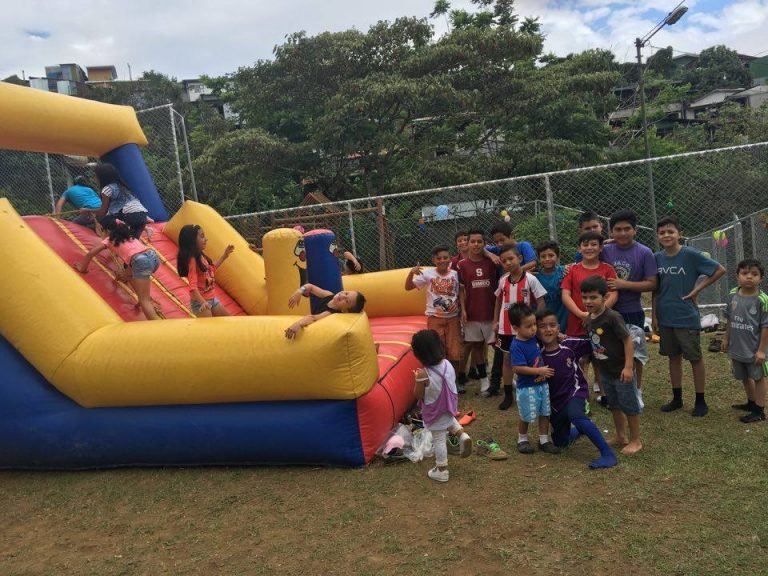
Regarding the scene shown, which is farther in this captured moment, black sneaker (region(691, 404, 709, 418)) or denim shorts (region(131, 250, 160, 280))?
denim shorts (region(131, 250, 160, 280))

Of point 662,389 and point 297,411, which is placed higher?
point 297,411

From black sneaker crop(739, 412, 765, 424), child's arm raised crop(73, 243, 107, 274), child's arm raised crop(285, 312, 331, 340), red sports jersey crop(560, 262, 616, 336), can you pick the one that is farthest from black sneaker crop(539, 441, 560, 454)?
child's arm raised crop(73, 243, 107, 274)

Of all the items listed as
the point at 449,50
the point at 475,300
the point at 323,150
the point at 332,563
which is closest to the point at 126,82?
the point at 323,150

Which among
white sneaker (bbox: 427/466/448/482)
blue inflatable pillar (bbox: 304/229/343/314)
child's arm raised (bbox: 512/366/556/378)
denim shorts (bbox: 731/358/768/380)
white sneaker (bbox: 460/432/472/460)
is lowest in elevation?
white sneaker (bbox: 427/466/448/482)

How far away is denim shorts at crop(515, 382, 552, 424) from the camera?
409cm

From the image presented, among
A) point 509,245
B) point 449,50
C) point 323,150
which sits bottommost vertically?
point 509,245

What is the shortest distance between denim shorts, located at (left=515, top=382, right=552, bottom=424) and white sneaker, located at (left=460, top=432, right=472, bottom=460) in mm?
459

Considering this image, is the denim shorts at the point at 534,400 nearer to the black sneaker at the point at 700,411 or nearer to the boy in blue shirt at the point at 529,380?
the boy in blue shirt at the point at 529,380

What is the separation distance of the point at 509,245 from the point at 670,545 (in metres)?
2.84

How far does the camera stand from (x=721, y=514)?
302 centimetres

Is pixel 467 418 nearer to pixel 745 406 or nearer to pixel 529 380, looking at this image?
pixel 529 380

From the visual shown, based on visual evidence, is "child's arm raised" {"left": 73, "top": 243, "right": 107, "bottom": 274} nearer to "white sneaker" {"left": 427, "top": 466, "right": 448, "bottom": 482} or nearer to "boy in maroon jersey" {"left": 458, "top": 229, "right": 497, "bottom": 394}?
"boy in maroon jersey" {"left": 458, "top": 229, "right": 497, "bottom": 394}

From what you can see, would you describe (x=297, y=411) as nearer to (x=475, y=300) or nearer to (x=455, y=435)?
(x=455, y=435)

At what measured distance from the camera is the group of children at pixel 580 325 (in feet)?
13.0
